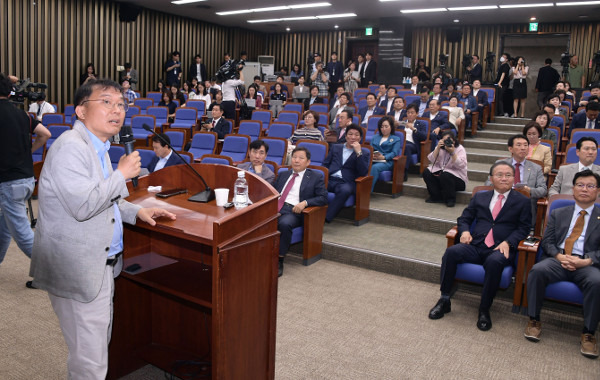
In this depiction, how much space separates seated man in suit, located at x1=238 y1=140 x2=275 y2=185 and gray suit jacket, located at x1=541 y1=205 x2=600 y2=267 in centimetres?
222

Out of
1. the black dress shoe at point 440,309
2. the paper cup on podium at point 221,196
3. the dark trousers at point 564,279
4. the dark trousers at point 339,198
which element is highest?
the paper cup on podium at point 221,196

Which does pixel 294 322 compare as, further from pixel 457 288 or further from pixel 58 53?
pixel 58 53

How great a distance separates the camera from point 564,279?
305 cm

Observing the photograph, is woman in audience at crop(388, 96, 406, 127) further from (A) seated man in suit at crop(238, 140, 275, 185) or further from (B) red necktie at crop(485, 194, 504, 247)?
(B) red necktie at crop(485, 194, 504, 247)

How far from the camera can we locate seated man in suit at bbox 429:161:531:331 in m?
3.17

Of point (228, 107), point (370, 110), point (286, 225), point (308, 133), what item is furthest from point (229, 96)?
point (286, 225)

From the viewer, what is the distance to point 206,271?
2.11 metres

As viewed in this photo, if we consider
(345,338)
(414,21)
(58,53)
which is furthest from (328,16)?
(345,338)

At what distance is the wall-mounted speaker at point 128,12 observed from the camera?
1101cm

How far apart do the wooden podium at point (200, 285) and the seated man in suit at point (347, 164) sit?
250cm

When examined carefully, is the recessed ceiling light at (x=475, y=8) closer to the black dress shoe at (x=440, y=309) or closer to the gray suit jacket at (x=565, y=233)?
the gray suit jacket at (x=565, y=233)

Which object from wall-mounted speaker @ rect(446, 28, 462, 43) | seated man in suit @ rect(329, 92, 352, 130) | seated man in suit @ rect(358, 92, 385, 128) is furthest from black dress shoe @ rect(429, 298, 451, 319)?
wall-mounted speaker @ rect(446, 28, 462, 43)

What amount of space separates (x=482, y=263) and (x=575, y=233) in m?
0.60

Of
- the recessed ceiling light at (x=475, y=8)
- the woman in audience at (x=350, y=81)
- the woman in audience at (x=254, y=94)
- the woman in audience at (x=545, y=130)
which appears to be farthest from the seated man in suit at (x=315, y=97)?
the woman in audience at (x=545, y=130)
